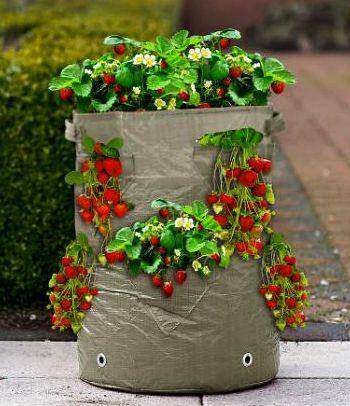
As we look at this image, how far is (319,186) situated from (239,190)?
4333mm

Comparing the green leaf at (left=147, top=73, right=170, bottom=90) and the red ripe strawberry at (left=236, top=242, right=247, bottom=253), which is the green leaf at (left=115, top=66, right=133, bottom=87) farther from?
the red ripe strawberry at (left=236, top=242, right=247, bottom=253)

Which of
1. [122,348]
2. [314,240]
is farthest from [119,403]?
[314,240]

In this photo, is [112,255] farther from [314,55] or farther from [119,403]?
[314,55]

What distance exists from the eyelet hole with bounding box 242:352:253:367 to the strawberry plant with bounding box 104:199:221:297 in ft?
1.20

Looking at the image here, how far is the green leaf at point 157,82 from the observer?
3.80m

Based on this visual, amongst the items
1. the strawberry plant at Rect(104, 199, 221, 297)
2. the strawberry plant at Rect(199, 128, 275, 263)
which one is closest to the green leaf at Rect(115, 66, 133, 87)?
the strawberry plant at Rect(199, 128, 275, 263)

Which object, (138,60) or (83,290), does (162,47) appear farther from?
(83,290)

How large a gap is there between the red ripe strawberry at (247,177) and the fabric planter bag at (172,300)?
0.11 metres

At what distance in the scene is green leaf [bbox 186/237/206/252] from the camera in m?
3.76

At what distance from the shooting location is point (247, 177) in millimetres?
3832

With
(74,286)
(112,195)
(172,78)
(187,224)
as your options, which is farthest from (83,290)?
(172,78)

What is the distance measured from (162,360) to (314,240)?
2.84 meters

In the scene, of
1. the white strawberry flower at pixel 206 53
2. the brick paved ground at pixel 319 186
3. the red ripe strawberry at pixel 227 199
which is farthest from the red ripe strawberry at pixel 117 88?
the brick paved ground at pixel 319 186

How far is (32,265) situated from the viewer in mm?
5047
